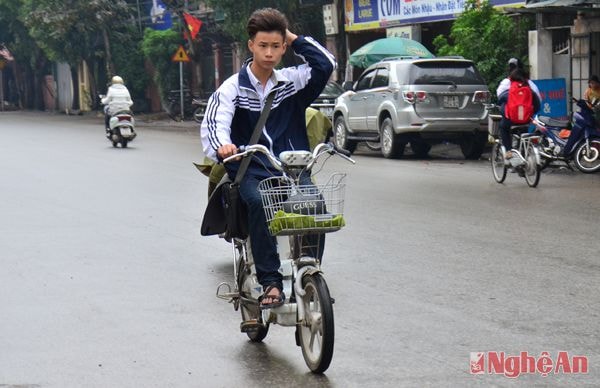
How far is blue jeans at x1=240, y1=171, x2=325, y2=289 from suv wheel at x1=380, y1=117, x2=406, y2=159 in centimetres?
1608

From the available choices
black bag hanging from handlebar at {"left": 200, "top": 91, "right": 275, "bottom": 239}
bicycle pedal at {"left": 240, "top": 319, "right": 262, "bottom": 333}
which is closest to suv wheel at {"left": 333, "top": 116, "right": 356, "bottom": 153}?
black bag hanging from handlebar at {"left": 200, "top": 91, "right": 275, "bottom": 239}

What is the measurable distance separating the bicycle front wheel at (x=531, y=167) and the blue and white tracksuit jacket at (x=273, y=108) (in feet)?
32.0

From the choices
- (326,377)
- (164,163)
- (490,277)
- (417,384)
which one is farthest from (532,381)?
(164,163)

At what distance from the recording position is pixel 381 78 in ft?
74.2

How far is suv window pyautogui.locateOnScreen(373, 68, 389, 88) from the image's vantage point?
22.4 metres

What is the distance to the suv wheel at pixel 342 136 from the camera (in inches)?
966

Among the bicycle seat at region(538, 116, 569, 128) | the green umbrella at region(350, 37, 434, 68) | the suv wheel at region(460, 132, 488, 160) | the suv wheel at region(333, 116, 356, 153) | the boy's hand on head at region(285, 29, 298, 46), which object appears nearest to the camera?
the boy's hand on head at region(285, 29, 298, 46)

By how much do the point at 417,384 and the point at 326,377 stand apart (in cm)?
46

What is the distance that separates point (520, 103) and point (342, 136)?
8846mm

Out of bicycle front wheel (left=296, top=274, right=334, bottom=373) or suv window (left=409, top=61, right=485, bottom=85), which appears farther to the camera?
suv window (left=409, top=61, right=485, bottom=85)

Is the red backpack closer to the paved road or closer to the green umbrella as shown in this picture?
the paved road

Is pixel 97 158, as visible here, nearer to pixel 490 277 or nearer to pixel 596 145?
pixel 596 145

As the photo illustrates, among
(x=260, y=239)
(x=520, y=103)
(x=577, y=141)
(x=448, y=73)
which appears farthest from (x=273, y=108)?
(x=448, y=73)

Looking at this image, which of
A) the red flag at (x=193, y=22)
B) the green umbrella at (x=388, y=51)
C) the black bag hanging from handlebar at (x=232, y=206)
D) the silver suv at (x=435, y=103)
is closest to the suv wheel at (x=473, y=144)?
the silver suv at (x=435, y=103)
